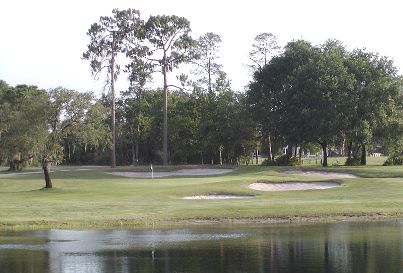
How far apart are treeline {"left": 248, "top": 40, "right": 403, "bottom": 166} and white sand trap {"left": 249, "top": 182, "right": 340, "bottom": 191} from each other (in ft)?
64.3

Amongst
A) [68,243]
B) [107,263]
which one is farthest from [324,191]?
[107,263]

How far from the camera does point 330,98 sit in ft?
235

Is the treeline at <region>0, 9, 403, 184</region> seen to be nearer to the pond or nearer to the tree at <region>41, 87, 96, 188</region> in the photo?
the tree at <region>41, 87, 96, 188</region>

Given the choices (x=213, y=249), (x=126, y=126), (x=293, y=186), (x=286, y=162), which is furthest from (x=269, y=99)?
(x=213, y=249)

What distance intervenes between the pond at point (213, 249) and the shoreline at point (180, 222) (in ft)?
4.89

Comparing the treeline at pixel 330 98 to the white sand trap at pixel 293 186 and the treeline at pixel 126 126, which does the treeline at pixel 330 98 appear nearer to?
the treeline at pixel 126 126

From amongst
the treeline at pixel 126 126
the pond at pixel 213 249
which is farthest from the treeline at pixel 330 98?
the pond at pixel 213 249

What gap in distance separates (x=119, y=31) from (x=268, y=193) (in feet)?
133

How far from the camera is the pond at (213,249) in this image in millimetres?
19641

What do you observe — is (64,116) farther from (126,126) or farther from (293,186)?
(126,126)

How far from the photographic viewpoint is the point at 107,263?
20.5 m

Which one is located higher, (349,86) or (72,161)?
(349,86)

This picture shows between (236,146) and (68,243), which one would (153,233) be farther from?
(236,146)

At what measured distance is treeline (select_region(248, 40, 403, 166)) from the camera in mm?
71438
